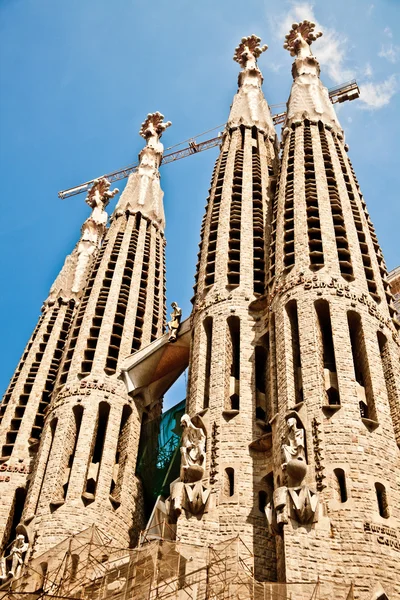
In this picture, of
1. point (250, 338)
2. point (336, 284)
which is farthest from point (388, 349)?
point (250, 338)

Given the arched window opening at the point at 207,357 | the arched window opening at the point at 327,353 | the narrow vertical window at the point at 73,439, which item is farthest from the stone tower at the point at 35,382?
the arched window opening at the point at 327,353

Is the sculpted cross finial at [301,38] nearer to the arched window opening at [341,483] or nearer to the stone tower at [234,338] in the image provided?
the stone tower at [234,338]

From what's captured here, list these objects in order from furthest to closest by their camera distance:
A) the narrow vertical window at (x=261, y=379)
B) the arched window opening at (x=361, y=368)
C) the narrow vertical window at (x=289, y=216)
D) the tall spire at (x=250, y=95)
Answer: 1. the tall spire at (x=250, y=95)
2. the narrow vertical window at (x=289, y=216)
3. the narrow vertical window at (x=261, y=379)
4. the arched window opening at (x=361, y=368)

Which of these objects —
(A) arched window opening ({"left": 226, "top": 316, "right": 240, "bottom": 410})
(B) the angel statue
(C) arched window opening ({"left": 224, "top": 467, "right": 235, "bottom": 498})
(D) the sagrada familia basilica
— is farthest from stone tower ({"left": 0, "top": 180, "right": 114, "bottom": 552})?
(C) arched window opening ({"left": 224, "top": 467, "right": 235, "bottom": 498})

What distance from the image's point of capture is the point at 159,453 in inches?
1443

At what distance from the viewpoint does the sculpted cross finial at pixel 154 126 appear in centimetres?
5719

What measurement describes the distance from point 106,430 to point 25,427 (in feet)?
15.5

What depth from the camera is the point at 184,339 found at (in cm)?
3691

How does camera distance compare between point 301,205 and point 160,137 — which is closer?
point 301,205

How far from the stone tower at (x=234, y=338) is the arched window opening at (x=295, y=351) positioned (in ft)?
6.04

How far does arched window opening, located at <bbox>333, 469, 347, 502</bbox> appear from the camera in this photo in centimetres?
2280

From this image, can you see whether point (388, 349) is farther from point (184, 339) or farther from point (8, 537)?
point (8, 537)

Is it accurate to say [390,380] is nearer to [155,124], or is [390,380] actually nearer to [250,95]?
[250,95]

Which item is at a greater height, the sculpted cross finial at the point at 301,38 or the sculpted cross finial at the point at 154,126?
the sculpted cross finial at the point at 154,126
